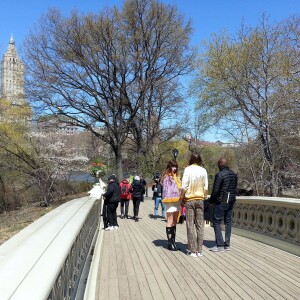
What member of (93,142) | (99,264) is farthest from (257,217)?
(93,142)

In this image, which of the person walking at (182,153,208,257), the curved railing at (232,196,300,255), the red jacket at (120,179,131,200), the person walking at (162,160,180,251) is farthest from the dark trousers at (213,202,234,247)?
the red jacket at (120,179,131,200)

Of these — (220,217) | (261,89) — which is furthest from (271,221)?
(261,89)

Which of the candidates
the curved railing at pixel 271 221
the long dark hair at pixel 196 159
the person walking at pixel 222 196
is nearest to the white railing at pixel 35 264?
the long dark hair at pixel 196 159

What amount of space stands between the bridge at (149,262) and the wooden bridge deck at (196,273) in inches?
0.5

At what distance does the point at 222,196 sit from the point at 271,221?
168 cm

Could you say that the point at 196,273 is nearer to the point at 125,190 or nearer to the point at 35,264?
the point at 35,264

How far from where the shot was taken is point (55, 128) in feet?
107

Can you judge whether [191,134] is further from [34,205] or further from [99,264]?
Result: [99,264]

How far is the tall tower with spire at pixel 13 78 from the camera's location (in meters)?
30.0

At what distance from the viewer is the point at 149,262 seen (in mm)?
6551

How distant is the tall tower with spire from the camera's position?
3002 cm

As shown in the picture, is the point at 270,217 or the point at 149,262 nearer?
the point at 149,262

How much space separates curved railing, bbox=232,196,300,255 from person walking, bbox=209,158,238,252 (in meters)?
1.07

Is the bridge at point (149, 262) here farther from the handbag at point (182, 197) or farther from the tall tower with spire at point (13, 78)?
the tall tower with spire at point (13, 78)
